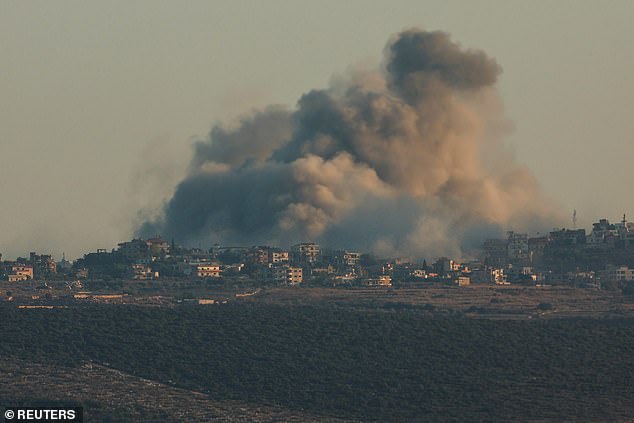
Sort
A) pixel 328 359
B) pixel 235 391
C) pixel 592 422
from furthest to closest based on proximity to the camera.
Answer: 1. pixel 328 359
2. pixel 235 391
3. pixel 592 422

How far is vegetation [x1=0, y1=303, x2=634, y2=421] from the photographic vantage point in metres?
119

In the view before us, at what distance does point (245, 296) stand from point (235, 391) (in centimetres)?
7510

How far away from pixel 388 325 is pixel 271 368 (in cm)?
2197

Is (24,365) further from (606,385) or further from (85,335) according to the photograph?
(606,385)

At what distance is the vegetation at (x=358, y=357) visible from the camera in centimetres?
11912

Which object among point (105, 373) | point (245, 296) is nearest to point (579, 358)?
point (105, 373)


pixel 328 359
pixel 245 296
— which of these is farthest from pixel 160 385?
pixel 245 296

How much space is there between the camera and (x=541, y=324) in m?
152

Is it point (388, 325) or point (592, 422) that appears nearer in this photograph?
point (592, 422)

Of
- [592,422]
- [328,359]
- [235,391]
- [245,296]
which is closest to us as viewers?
[592,422]

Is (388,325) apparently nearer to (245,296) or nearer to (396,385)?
(396,385)

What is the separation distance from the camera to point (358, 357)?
13450 cm

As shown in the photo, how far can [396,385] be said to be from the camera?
124125 millimetres

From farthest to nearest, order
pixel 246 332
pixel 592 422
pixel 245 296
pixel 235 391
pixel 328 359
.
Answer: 1. pixel 245 296
2. pixel 246 332
3. pixel 328 359
4. pixel 235 391
5. pixel 592 422
